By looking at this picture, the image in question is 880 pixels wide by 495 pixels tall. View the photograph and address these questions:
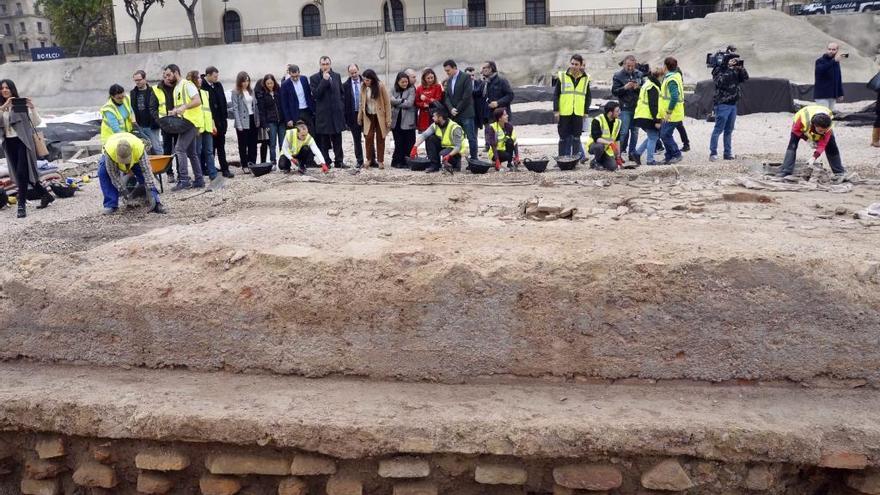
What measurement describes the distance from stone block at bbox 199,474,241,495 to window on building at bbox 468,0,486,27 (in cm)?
3332

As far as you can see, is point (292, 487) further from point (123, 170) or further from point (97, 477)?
point (123, 170)

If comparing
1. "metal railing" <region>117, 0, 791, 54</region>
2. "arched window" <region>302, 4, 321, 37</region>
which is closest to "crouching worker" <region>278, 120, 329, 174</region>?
"metal railing" <region>117, 0, 791, 54</region>

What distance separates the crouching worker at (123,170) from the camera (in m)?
7.94

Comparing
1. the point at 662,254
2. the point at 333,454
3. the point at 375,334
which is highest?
the point at 662,254

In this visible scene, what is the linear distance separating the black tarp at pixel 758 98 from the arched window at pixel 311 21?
24.5 metres

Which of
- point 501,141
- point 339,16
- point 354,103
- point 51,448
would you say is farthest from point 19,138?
point 339,16

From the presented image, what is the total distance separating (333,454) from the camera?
15.0 ft

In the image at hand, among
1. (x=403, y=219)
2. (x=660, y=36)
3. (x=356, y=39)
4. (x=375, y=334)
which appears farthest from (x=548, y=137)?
(x=356, y=39)

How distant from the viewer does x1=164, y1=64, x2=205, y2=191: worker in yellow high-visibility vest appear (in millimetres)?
9469

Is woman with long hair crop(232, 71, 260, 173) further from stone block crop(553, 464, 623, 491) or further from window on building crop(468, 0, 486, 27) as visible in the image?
window on building crop(468, 0, 486, 27)

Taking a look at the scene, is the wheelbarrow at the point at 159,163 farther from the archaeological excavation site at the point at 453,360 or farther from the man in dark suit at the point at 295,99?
the archaeological excavation site at the point at 453,360

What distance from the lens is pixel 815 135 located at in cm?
822

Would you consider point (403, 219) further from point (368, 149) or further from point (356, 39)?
point (356, 39)

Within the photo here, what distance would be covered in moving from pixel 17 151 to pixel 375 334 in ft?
20.8
